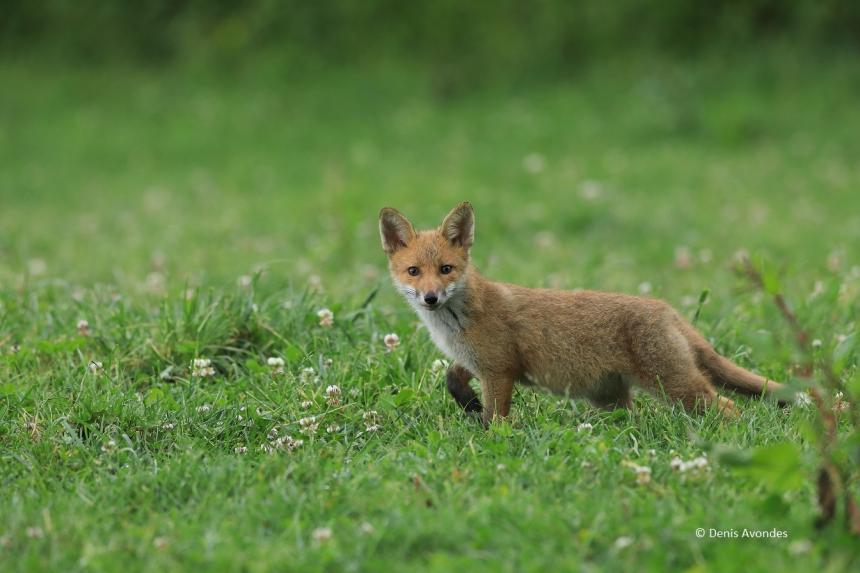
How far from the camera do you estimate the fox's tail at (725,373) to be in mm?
5227

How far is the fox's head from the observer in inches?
207

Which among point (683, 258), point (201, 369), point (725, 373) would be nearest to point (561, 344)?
point (725, 373)

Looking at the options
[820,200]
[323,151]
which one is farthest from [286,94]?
[820,200]

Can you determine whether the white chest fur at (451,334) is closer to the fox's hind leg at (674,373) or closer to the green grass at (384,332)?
the green grass at (384,332)

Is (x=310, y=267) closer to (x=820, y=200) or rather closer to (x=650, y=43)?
(x=820, y=200)

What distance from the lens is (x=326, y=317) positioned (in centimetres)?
600

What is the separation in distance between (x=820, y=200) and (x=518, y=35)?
7.88m

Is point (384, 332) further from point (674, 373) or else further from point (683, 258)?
point (683, 258)

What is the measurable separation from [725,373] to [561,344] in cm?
82

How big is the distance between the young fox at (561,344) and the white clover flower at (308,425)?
2.50ft

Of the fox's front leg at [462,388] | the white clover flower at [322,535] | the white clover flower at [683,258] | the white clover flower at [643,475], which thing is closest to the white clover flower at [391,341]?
the fox's front leg at [462,388]

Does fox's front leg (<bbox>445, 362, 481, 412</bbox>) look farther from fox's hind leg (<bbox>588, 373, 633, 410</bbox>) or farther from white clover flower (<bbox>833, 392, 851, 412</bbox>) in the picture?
white clover flower (<bbox>833, 392, 851, 412</bbox>)

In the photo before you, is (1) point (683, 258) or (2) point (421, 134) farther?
(2) point (421, 134)

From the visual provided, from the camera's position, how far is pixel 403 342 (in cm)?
595
